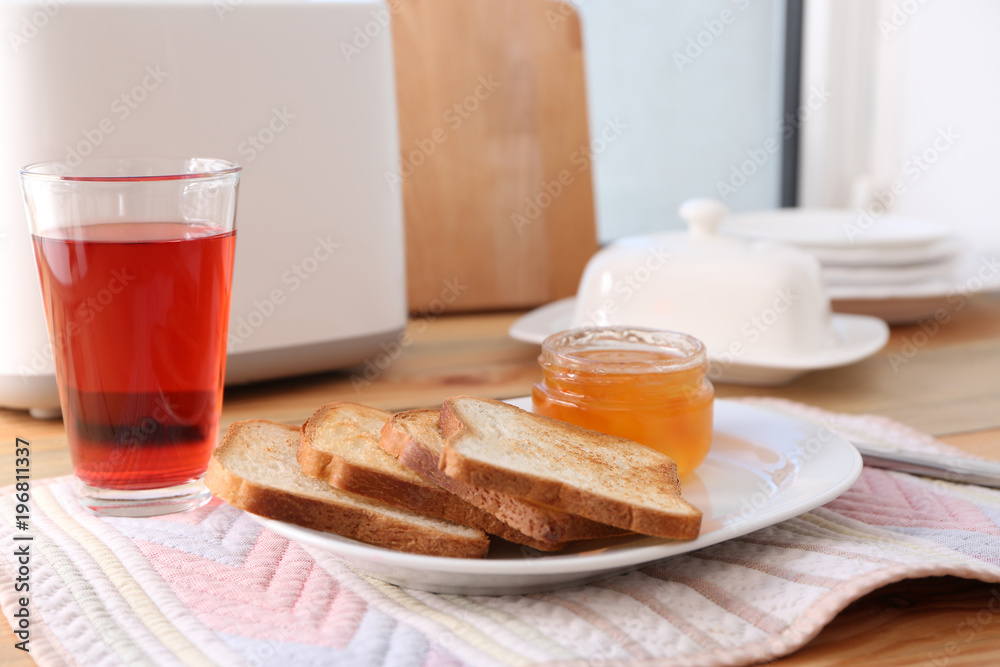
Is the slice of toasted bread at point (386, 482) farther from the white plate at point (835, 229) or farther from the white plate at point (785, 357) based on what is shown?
the white plate at point (835, 229)

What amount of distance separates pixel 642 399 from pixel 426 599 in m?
0.23

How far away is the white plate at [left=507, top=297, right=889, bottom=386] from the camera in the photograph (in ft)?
3.42

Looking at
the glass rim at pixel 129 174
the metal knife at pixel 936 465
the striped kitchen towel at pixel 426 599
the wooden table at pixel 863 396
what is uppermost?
the glass rim at pixel 129 174

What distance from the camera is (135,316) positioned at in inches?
27.1

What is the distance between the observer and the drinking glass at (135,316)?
68cm

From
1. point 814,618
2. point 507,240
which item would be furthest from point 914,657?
point 507,240

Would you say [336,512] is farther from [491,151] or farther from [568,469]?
[491,151]

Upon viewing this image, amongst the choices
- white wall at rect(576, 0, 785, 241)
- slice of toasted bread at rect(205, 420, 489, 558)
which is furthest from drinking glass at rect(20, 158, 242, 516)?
white wall at rect(576, 0, 785, 241)

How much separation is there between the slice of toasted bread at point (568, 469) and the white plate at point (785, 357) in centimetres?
43

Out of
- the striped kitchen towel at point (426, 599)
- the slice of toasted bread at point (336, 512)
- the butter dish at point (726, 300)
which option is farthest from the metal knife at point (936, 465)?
the slice of toasted bread at point (336, 512)

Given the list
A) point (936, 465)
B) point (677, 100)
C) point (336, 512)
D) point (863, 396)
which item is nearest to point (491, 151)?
point (677, 100)

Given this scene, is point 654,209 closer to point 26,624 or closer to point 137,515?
point 137,515

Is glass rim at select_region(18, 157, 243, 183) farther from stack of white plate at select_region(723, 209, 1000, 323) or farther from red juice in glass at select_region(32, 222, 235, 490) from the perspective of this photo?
stack of white plate at select_region(723, 209, 1000, 323)

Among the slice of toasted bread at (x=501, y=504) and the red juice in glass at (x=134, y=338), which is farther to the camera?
the red juice in glass at (x=134, y=338)
